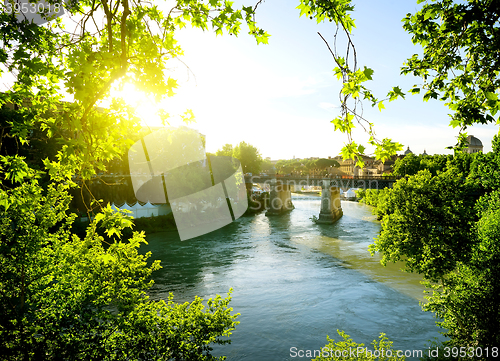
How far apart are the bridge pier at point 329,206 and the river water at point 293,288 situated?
432 inches

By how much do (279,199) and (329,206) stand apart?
50.9 feet

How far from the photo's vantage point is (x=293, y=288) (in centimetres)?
2156

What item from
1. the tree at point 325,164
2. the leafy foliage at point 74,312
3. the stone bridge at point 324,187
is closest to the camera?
the leafy foliage at point 74,312

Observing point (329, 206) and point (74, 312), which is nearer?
point (74, 312)

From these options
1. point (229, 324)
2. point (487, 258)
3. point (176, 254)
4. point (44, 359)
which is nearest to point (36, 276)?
point (44, 359)

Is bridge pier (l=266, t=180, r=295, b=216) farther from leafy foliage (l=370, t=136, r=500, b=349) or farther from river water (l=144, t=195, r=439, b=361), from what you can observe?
leafy foliage (l=370, t=136, r=500, b=349)

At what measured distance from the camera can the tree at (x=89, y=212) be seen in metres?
3.72

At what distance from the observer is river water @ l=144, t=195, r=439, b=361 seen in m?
15.1

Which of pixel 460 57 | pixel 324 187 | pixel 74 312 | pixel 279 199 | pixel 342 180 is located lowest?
pixel 279 199

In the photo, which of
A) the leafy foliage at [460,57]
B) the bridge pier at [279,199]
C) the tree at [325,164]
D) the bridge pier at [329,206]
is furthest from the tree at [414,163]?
the tree at [325,164]

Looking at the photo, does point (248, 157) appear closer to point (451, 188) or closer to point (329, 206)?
point (329, 206)

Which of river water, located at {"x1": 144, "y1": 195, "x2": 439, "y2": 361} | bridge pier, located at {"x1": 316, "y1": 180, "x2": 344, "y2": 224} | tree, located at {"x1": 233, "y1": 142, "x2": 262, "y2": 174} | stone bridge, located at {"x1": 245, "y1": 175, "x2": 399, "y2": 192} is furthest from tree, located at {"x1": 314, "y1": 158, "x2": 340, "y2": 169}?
river water, located at {"x1": 144, "y1": 195, "x2": 439, "y2": 361}

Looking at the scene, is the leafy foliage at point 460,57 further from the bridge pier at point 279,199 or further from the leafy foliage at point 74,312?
the bridge pier at point 279,199

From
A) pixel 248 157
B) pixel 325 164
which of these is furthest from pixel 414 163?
→ pixel 325 164
